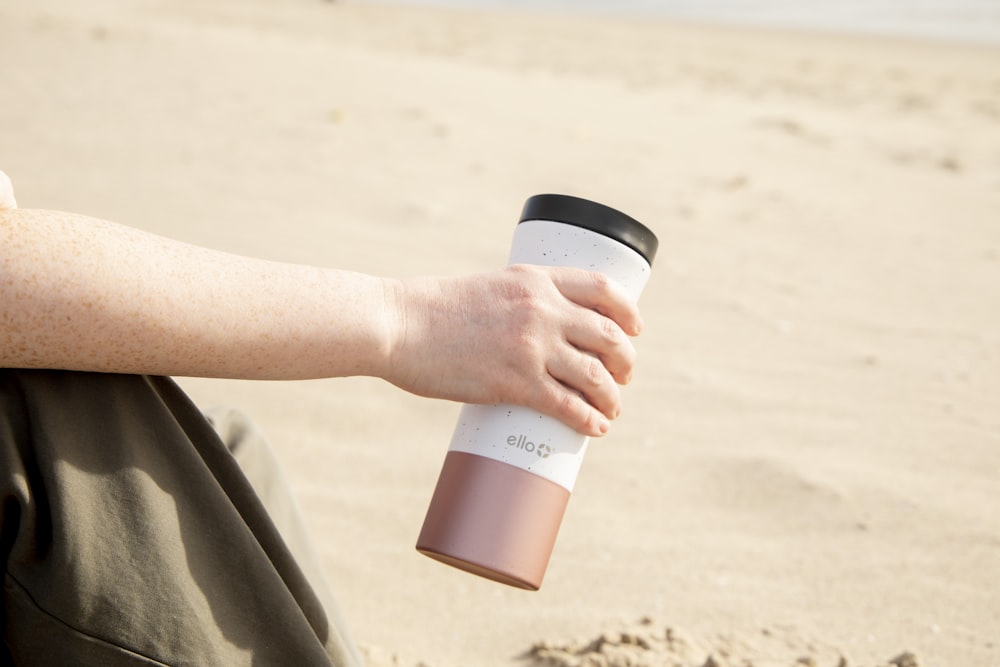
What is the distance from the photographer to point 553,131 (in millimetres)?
5344

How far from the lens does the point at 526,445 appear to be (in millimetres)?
1229

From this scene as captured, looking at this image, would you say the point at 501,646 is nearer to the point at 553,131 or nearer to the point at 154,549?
the point at 154,549

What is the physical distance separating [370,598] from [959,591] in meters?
1.04

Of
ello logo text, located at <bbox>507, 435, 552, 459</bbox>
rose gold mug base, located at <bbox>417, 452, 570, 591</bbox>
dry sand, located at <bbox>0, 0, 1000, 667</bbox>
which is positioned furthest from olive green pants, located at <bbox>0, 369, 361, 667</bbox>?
dry sand, located at <bbox>0, 0, 1000, 667</bbox>

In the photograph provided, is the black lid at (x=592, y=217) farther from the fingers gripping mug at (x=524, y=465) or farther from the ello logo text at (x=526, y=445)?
the ello logo text at (x=526, y=445)

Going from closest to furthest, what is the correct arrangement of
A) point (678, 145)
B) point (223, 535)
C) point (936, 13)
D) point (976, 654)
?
point (223, 535), point (976, 654), point (678, 145), point (936, 13)

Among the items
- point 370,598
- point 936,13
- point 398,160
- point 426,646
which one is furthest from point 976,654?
point 936,13

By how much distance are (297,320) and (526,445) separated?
0.31 m

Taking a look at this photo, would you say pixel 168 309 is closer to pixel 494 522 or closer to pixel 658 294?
pixel 494 522

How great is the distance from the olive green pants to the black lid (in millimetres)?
492

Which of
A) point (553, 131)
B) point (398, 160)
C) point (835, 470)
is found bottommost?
point (835, 470)

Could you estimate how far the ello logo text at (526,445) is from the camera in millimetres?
1228

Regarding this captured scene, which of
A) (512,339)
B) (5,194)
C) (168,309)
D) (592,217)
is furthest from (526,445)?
(5,194)

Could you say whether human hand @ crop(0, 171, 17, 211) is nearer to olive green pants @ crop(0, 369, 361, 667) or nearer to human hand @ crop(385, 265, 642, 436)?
olive green pants @ crop(0, 369, 361, 667)
